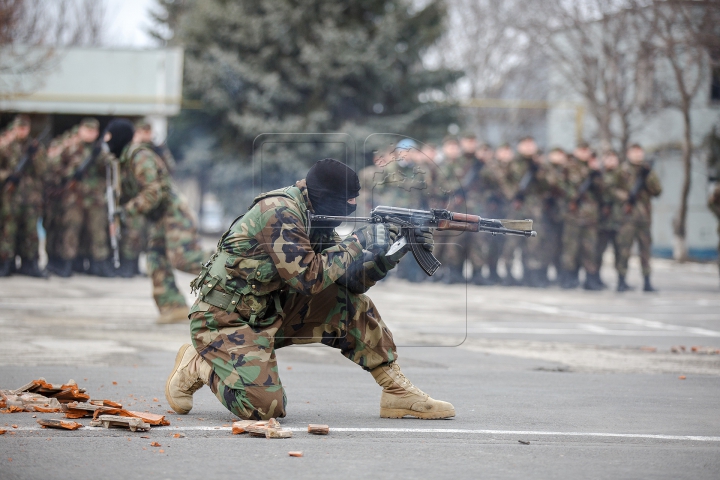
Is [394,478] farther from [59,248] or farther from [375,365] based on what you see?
[59,248]

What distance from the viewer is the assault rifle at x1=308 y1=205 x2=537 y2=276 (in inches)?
234

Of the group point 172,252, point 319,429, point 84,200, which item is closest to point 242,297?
point 319,429

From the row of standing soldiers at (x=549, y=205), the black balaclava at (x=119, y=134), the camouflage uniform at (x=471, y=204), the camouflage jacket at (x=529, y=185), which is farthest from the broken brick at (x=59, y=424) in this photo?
the camouflage jacket at (x=529, y=185)

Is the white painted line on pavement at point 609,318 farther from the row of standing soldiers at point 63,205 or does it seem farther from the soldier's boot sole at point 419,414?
the soldier's boot sole at point 419,414

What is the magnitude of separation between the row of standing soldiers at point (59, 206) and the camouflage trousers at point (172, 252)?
5.15m

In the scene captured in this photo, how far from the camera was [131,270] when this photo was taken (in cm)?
1716

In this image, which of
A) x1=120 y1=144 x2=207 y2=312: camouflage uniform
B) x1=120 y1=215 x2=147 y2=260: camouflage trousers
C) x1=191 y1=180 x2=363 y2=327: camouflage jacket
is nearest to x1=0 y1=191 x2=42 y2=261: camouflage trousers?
x1=120 y1=215 x2=147 y2=260: camouflage trousers

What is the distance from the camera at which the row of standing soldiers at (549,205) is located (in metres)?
17.7

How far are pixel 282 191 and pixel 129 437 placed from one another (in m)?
1.63

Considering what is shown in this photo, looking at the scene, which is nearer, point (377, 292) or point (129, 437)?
point (129, 437)

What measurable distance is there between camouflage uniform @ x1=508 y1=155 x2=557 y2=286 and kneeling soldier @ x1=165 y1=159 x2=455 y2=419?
485 inches

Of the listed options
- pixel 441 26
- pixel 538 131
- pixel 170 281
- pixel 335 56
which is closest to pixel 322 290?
pixel 170 281

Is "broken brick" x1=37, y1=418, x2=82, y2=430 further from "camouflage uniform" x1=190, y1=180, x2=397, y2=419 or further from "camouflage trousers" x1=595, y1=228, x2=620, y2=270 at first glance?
"camouflage trousers" x1=595, y1=228, x2=620, y2=270

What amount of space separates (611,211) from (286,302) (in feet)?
41.9
